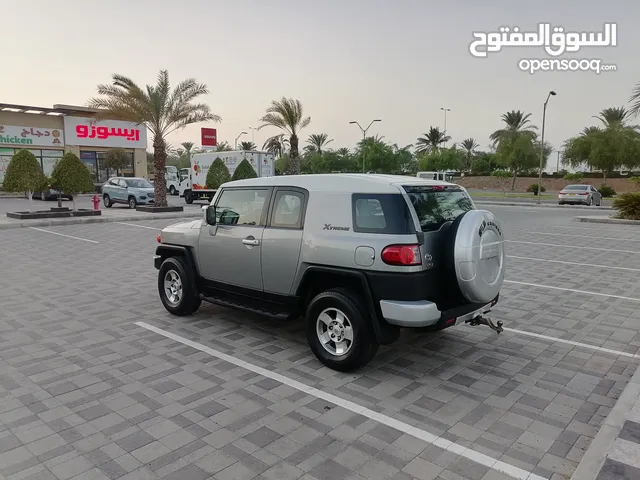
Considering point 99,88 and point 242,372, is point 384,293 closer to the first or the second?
point 242,372

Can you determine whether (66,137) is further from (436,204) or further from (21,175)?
(436,204)

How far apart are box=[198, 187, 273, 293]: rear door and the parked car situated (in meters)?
21.0

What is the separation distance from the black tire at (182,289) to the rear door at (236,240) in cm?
26

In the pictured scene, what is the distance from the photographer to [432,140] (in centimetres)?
7819

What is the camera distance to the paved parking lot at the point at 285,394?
3.21m

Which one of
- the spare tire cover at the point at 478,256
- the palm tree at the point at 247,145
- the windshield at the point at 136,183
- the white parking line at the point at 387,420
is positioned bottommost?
the white parking line at the point at 387,420

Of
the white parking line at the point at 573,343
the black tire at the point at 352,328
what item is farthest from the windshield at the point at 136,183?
the white parking line at the point at 573,343

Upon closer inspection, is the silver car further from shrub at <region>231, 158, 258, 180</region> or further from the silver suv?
the silver suv

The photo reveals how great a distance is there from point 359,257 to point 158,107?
21348mm

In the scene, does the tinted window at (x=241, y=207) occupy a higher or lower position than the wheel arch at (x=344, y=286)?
higher

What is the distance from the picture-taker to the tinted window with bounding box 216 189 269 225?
5418mm

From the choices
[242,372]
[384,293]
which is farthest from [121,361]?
[384,293]

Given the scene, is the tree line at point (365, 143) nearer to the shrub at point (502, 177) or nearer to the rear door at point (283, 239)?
the shrub at point (502, 177)

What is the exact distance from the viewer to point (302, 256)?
15.8ft
